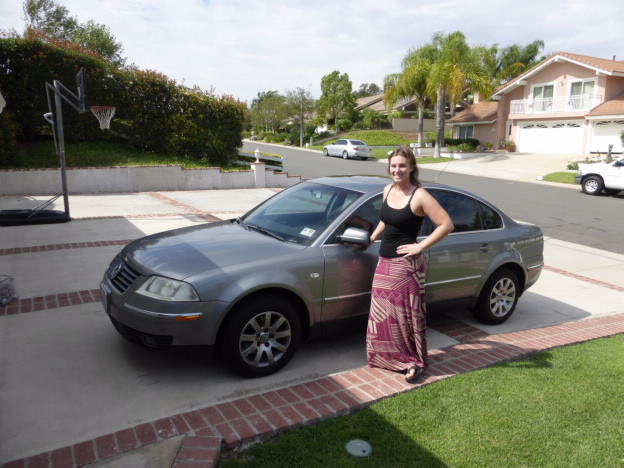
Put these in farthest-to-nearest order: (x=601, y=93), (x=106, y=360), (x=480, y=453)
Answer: (x=601, y=93) → (x=106, y=360) → (x=480, y=453)

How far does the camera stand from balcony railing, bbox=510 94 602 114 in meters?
33.8

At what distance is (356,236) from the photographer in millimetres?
4195

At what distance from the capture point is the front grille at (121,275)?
3951 mm

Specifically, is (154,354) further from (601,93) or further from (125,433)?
(601,93)

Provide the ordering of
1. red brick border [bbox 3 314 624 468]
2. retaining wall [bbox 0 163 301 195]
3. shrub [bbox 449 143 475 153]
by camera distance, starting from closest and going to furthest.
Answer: red brick border [bbox 3 314 624 468] → retaining wall [bbox 0 163 301 195] → shrub [bbox 449 143 475 153]

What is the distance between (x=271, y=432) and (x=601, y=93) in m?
37.7

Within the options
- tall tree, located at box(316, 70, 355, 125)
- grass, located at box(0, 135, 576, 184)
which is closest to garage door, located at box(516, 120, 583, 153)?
tall tree, located at box(316, 70, 355, 125)

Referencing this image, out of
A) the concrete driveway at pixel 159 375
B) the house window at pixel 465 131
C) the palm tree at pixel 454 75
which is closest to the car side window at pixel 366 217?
the concrete driveway at pixel 159 375

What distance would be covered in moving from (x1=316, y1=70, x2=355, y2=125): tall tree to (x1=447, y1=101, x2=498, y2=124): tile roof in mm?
16660

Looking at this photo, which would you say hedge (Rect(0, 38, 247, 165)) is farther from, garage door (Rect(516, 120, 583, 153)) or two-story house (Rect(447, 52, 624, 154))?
garage door (Rect(516, 120, 583, 153))

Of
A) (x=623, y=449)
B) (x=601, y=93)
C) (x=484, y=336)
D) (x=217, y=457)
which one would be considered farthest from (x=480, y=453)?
(x=601, y=93)

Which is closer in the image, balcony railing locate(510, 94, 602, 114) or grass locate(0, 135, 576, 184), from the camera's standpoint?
grass locate(0, 135, 576, 184)

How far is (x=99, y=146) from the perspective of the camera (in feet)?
57.9

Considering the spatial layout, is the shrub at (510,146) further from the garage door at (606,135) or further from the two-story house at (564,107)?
the garage door at (606,135)
